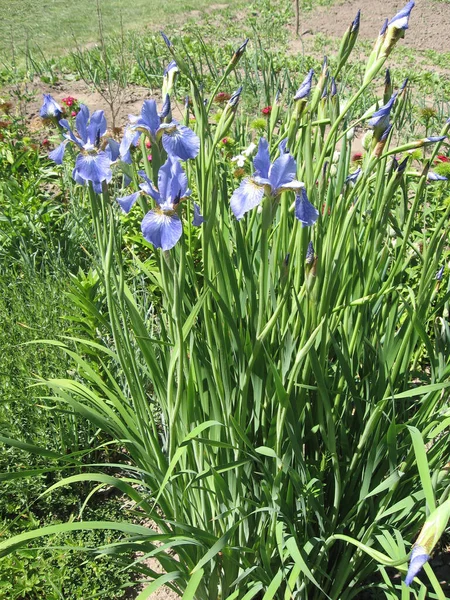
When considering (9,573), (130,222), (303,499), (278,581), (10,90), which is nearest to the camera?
(278,581)

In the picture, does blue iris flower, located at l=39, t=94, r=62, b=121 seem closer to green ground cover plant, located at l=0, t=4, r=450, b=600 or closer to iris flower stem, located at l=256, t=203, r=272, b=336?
green ground cover plant, located at l=0, t=4, r=450, b=600

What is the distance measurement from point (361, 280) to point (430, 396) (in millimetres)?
360

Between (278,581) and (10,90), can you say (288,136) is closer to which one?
(278,581)

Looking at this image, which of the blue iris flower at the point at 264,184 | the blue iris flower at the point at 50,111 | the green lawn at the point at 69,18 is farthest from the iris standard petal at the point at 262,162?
the green lawn at the point at 69,18

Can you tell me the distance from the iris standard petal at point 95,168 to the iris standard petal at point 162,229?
18cm

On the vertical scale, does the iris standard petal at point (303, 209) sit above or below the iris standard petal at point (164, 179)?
below

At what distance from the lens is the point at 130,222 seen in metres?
3.37

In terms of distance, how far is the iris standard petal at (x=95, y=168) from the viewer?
3.85 feet

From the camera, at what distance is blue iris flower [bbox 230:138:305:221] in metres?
1.07

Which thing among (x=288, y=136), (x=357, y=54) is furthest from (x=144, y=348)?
(x=357, y=54)

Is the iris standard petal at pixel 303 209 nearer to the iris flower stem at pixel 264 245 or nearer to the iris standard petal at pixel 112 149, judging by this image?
the iris flower stem at pixel 264 245

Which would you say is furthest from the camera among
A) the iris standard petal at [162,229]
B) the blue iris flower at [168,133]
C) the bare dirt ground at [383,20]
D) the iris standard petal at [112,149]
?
the bare dirt ground at [383,20]

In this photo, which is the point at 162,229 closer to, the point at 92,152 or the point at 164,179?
the point at 164,179

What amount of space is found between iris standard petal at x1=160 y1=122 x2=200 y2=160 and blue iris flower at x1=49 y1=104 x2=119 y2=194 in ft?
0.45
